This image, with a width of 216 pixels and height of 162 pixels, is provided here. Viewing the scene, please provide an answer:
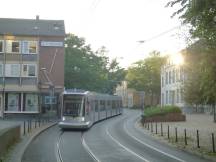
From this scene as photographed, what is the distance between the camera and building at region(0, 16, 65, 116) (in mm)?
53719

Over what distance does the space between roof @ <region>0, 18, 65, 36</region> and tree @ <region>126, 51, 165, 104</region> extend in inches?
2118

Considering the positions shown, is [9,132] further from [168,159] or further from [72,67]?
[72,67]

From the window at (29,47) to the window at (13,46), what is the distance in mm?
633

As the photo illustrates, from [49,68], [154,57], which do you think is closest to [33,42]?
[49,68]

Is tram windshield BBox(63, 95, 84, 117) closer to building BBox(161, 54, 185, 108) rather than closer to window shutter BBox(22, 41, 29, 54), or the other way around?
window shutter BBox(22, 41, 29, 54)

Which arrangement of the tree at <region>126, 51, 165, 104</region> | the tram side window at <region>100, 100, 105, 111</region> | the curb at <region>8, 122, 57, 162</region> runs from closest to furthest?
the curb at <region>8, 122, 57, 162</region> → the tram side window at <region>100, 100, 105, 111</region> → the tree at <region>126, 51, 165, 104</region>

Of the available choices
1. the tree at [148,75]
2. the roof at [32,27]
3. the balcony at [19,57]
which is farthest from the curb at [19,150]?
the tree at [148,75]

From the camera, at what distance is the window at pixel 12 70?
5381cm

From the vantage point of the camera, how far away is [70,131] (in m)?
36.1

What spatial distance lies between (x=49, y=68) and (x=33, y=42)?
336 centimetres

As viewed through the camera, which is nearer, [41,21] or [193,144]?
[193,144]

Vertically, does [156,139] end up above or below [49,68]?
below

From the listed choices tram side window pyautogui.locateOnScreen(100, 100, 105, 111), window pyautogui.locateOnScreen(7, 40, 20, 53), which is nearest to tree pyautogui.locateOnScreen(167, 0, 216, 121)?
tram side window pyautogui.locateOnScreen(100, 100, 105, 111)

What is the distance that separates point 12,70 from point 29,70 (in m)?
1.78
